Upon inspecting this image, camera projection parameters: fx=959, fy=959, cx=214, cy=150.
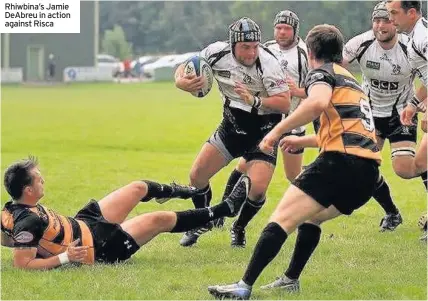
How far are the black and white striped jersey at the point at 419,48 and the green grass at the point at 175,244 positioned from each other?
178 cm

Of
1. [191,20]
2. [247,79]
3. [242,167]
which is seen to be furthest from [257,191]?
[191,20]

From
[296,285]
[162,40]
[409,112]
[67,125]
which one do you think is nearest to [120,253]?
[296,285]

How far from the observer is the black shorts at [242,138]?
9867 millimetres

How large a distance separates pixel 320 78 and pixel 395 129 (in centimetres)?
395

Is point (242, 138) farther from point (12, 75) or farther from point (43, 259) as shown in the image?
point (12, 75)

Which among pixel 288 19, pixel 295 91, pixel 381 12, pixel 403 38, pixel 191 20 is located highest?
pixel 381 12

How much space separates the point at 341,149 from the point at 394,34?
12.1ft

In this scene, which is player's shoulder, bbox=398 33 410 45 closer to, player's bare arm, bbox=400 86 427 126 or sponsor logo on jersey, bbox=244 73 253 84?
player's bare arm, bbox=400 86 427 126

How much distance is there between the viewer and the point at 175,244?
9891 millimetres

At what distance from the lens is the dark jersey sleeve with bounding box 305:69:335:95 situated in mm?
7172

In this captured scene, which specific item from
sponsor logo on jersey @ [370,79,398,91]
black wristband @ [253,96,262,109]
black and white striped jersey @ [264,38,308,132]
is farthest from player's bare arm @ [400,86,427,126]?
black wristband @ [253,96,262,109]

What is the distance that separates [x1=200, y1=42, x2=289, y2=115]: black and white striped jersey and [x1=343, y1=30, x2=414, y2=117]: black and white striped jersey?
1.41 meters

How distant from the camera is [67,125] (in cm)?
2852

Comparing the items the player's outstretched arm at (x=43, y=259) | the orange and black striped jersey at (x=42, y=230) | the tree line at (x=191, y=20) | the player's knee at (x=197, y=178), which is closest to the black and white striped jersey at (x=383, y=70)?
the player's knee at (x=197, y=178)
